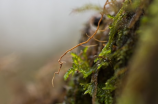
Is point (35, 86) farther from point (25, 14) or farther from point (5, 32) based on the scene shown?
point (25, 14)

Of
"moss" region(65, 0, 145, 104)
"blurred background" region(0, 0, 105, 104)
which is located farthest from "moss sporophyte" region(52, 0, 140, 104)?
"blurred background" region(0, 0, 105, 104)

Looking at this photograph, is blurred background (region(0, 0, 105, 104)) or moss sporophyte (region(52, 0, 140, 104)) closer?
moss sporophyte (region(52, 0, 140, 104))

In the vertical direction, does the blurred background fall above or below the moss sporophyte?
above

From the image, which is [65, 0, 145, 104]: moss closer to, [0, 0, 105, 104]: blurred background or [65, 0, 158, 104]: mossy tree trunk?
[65, 0, 158, 104]: mossy tree trunk

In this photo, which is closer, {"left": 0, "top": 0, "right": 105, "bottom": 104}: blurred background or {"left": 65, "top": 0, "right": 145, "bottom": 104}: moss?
{"left": 65, "top": 0, "right": 145, "bottom": 104}: moss

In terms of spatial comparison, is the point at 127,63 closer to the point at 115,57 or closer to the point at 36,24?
the point at 115,57

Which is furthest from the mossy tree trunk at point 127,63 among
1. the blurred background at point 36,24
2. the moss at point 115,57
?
the blurred background at point 36,24

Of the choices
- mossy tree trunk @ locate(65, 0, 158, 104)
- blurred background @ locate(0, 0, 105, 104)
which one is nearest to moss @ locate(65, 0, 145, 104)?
mossy tree trunk @ locate(65, 0, 158, 104)

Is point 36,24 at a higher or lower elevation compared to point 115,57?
higher

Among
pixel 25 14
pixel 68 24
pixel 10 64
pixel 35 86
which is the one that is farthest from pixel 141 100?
pixel 25 14

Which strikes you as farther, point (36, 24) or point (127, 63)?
point (36, 24)

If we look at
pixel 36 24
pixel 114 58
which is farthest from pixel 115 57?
pixel 36 24
